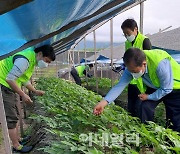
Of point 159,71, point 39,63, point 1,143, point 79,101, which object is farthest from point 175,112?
point 1,143

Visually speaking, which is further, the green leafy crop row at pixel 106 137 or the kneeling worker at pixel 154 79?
the kneeling worker at pixel 154 79

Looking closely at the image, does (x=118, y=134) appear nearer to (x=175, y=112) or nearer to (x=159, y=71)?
(x=159, y=71)

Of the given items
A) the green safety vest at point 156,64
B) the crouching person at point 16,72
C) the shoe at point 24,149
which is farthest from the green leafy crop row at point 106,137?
the shoe at point 24,149

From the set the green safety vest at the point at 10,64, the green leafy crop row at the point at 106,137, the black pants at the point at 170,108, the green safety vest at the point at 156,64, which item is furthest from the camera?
the green safety vest at the point at 10,64

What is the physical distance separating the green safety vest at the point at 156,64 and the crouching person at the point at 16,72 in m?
1.22

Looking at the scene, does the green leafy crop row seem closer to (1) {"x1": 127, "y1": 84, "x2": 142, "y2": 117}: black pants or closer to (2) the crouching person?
(2) the crouching person

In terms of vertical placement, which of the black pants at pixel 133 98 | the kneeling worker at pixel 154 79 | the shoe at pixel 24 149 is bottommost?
the shoe at pixel 24 149

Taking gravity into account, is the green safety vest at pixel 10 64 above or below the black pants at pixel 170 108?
above

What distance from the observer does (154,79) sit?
2820 mm

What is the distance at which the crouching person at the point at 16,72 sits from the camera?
126 inches

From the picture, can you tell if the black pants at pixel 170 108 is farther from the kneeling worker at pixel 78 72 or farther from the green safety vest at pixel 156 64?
the kneeling worker at pixel 78 72

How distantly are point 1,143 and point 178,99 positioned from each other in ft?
10.4

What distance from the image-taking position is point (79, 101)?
2.92 metres

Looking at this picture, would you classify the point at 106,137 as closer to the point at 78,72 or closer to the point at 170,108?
the point at 170,108
